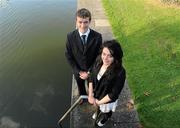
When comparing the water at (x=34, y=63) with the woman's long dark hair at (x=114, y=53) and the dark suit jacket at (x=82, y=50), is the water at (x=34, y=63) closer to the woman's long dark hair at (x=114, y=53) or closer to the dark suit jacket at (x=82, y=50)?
the dark suit jacket at (x=82, y=50)

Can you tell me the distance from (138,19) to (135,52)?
2.50 m

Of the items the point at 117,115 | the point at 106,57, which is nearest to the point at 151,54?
the point at 117,115

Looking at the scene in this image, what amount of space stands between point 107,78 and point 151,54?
390 cm

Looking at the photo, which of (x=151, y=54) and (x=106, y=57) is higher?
(x=106, y=57)

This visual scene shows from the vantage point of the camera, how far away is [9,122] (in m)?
6.56

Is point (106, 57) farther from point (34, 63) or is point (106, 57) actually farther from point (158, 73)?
point (34, 63)

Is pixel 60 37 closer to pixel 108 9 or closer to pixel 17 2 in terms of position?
pixel 108 9

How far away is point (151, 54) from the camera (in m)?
8.44

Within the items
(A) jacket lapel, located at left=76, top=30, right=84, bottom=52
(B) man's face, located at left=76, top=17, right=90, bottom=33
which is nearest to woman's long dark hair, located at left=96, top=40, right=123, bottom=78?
(B) man's face, located at left=76, top=17, right=90, bottom=33

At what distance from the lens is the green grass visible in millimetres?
6355

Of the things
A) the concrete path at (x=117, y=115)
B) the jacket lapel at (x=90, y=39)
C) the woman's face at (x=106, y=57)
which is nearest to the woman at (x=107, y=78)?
the woman's face at (x=106, y=57)

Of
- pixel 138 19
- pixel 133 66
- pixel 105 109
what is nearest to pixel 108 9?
pixel 138 19

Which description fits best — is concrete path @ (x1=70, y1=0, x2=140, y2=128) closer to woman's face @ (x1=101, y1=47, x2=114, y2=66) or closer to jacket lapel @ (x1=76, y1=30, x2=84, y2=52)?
jacket lapel @ (x1=76, y1=30, x2=84, y2=52)

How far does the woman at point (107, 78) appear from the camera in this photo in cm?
457
